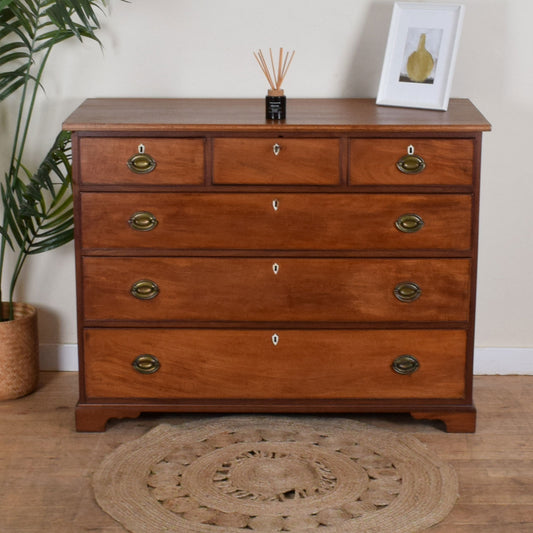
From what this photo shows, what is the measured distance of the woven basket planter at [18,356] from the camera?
357 cm

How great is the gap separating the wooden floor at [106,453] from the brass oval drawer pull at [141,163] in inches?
33.5

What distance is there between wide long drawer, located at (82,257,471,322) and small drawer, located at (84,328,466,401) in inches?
2.3

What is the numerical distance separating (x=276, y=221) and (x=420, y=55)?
2.49 ft

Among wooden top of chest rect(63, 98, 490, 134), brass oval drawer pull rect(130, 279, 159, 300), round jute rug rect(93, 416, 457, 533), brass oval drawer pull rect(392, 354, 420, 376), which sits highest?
wooden top of chest rect(63, 98, 490, 134)

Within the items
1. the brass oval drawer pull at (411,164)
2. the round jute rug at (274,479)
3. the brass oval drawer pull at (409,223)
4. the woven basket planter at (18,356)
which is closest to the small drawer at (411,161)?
the brass oval drawer pull at (411,164)

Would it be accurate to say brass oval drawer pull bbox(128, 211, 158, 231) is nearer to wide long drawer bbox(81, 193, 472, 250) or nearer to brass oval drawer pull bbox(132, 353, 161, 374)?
wide long drawer bbox(81, 193, 472, 250)

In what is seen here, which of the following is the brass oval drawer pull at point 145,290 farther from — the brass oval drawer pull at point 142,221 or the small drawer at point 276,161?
the small drawer at point 276,161

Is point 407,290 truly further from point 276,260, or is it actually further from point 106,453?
point 106,453

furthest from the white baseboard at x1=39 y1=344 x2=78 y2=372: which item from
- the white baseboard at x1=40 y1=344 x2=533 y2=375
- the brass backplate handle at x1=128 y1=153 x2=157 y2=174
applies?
the brass backplate handle at x1=128 y1=153 x2=157 y2=174

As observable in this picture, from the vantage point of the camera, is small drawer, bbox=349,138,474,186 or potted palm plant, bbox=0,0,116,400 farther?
potted palm plant, bbox=0,0,116,400

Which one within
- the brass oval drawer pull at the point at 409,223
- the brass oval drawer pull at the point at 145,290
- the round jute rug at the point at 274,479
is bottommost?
the round jute rug at the point at 274,479

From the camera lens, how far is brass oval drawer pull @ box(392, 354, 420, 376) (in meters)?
3.32

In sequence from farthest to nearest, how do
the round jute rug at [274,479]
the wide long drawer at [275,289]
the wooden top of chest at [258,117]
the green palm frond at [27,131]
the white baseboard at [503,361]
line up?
the white baseboard at [503,361] → the green palm frond at [27,131] → the wide long drawer at [275,289] → the wooden top of chest at [258,117] → the round jute rug at [274,479]

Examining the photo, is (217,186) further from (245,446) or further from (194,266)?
(245,446)
